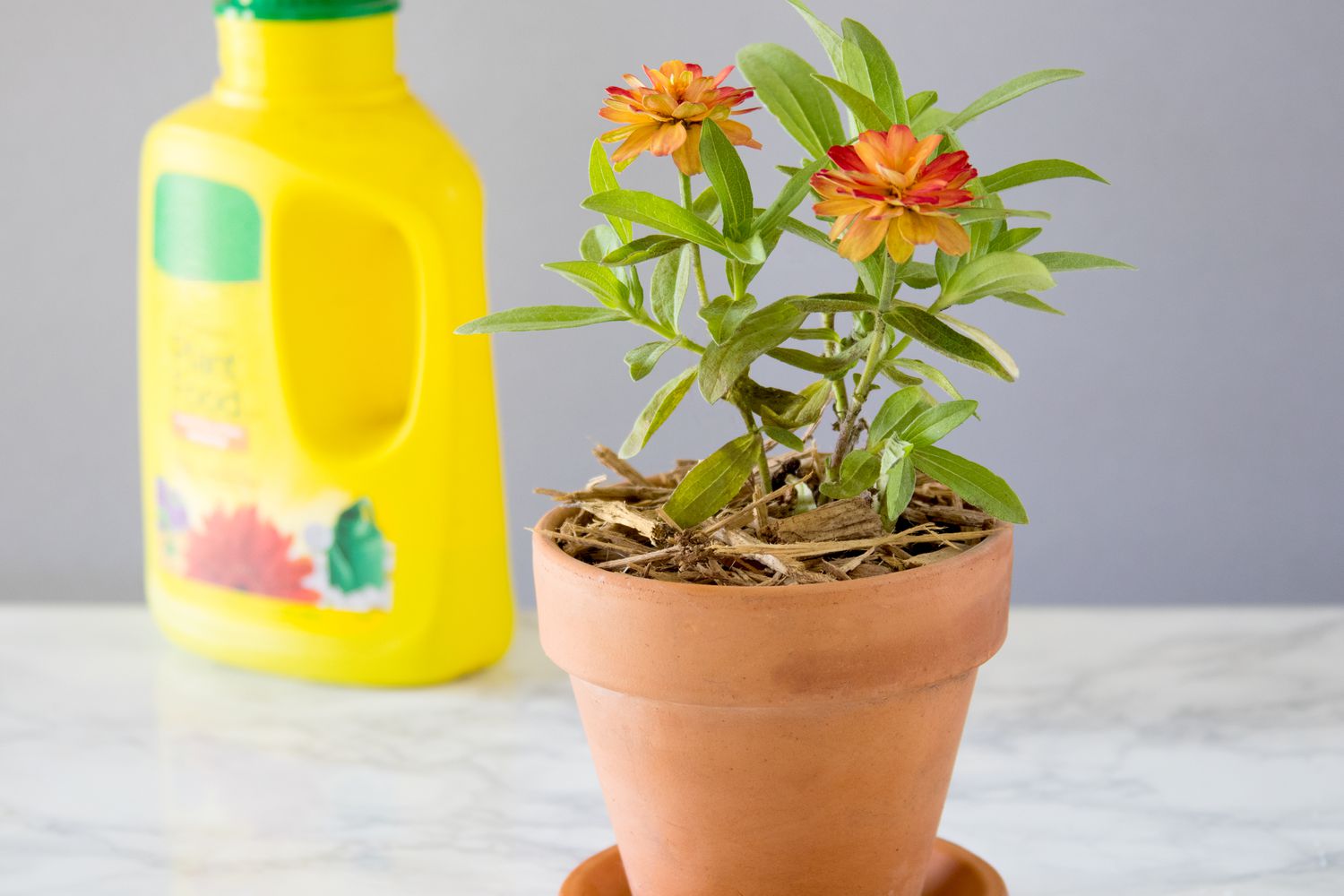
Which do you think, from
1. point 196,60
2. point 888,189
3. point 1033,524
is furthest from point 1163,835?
point 196,60

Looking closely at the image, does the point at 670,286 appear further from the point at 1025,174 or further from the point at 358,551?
the point at 358,551

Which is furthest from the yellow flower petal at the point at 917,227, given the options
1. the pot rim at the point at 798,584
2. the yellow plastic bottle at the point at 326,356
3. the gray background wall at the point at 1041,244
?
the gray background wall at the point at 1041,244

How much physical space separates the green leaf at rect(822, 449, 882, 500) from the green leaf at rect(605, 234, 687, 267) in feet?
0.29

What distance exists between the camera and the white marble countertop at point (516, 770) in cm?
62

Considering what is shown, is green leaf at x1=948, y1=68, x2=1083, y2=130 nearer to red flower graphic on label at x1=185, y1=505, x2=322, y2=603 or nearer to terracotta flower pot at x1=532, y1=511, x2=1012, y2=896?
terracotta flower pot at x1=532, y1=511, x2=1012, y2=896

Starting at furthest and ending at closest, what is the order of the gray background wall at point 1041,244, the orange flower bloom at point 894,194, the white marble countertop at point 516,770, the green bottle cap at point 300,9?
the gray background wall at point 1041,244
the green bottle cap at point 300,9
the white marble countertop at point 516,770
the orange flower bloom at point 894,194

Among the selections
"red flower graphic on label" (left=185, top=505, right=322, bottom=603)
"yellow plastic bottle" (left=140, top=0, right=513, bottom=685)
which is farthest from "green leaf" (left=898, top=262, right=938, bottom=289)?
"red flower graphic on label" (left=185, top=505, right=322, bottom=603)

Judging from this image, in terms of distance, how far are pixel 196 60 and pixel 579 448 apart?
39 centimetres

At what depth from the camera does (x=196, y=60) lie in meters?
1.07

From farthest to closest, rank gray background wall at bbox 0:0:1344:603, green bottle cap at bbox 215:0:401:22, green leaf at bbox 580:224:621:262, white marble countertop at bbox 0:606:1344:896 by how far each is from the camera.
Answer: gray background wall at bbox 0:0:1344:603
green bottle cap at bbox 215:0:401:22
white marble countertop at bbox 0:606:1344:896
green leaf at bbox 580:224:621:262

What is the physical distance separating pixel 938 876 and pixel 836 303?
0.76 ft

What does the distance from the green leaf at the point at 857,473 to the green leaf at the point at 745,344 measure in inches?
1.9

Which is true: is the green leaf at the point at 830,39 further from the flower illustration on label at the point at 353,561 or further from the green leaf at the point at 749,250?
the flower illustration on label at the point at 353,561

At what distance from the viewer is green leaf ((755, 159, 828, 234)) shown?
0.46 meters
